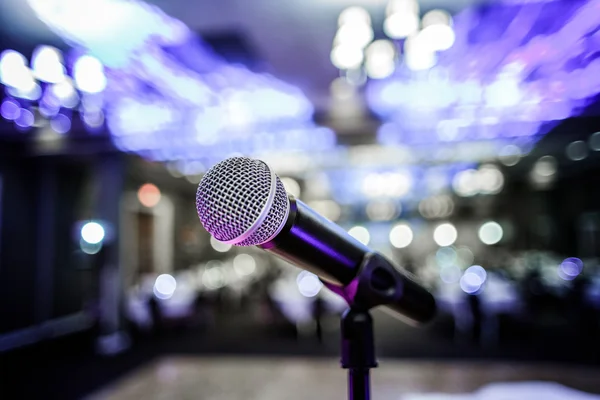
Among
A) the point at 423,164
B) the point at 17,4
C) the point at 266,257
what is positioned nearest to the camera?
the point at 17,4

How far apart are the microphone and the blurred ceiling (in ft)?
11.9

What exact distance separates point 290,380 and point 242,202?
324 centimetres

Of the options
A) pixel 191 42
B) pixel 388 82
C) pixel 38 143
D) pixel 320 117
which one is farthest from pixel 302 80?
pixel 38 143

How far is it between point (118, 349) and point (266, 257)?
7.90 metres

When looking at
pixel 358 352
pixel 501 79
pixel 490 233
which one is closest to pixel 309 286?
pixel 501 79

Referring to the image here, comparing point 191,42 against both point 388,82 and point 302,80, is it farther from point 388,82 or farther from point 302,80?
point 388,82

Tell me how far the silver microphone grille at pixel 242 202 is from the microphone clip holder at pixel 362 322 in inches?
9.9

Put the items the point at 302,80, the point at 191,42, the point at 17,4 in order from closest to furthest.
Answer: the point at 17,4 → the point at 191,42 → the point at 302,80

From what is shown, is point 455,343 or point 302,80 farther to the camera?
point 455,343

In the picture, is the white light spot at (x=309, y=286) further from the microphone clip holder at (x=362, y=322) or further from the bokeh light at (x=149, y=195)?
the microphone clip holder at (x=362, y=322)

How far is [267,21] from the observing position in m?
4.40

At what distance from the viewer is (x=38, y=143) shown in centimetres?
695

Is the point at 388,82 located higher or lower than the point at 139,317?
higher

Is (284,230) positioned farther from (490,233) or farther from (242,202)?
(490,233)
